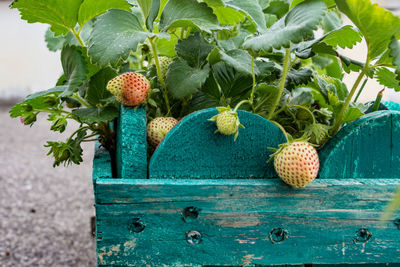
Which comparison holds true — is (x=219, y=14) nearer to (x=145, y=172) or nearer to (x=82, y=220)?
(x=145, y=172)

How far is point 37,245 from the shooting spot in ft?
6.78

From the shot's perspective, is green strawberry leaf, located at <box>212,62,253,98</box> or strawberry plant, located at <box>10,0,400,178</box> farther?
green strawberry leaf, located at <box>212,62,253,98</box>

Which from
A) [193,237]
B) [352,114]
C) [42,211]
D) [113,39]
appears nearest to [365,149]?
[352,114]

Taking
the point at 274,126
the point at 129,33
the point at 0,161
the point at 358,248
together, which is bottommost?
the point at 0,161

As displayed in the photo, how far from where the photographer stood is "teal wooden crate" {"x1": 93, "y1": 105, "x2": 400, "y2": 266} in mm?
535

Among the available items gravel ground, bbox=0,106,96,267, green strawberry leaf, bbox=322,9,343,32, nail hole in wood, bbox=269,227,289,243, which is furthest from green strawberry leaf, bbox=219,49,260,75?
gravel ground, bbox=0,106,96,267

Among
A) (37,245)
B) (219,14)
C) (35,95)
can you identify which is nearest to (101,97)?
(35,95)

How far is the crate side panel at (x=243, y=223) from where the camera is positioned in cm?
53

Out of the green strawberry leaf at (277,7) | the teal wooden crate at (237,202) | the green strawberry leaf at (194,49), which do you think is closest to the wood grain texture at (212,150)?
the teal wooden crate at (237,202)

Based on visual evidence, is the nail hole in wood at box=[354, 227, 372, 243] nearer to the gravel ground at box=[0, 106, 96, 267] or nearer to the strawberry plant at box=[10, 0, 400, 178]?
the strawberry plant at box=[10, 0, 400, 178]

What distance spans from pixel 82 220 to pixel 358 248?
1.98m

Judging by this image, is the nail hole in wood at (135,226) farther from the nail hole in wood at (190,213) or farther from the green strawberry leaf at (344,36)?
the green strawberry leaf at (344,36)

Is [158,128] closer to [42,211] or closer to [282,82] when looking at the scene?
[282,82]

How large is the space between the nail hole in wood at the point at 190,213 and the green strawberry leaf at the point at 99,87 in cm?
24
